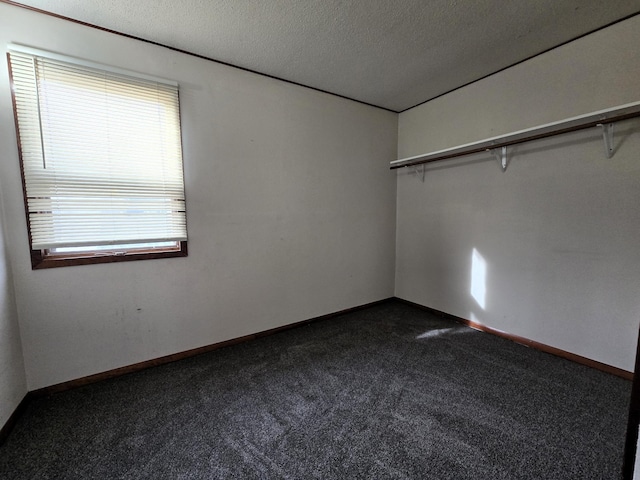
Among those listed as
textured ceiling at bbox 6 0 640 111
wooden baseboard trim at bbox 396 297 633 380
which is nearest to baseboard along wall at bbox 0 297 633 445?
wooden baseboard trim at bbox 396 297 633 380

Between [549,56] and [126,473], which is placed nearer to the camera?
[126,473]

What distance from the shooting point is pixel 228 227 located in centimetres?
257

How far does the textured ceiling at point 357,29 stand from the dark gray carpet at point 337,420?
2.59 meters

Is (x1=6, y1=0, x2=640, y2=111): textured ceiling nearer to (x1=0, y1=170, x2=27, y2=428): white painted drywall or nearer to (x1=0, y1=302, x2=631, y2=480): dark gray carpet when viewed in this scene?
(x1=0, y1=170, x2=27, y2=428): white painted drywall

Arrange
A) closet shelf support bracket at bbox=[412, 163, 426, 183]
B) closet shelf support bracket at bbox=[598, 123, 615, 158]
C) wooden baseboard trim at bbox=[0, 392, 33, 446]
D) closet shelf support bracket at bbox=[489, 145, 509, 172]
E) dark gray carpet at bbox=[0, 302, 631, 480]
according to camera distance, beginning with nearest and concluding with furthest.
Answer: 1. dark gray carpet at bbox=[0, 302, 631, 480]
2. wooden baseboard trim at bbox=[0, 392, 33, 446]
3. closet shelf support bracket at bbox=[598, 123, 615, 158]
4. closet shelf support bracket at bbox=[489, 145, 509, 172]
5. closet shelf support bracket at bbox=[412, 163, 426, 183]

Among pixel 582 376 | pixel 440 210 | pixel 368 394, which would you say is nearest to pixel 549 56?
pixel 440 210

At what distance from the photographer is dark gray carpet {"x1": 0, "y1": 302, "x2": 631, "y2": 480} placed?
1369 mm

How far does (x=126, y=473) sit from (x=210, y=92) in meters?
2.66

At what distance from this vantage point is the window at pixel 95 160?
1.80 m

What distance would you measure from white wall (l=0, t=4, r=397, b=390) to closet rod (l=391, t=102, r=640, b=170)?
2.54ft

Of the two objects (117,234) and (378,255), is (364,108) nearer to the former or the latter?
(378,255)

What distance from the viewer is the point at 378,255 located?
3676 mm

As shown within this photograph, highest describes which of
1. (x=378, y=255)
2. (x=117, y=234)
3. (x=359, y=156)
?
(x=359, y=156)

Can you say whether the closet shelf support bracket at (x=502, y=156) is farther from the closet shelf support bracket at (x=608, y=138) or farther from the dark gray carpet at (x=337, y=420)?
the dark gray carpet at (x=337, y=420)
